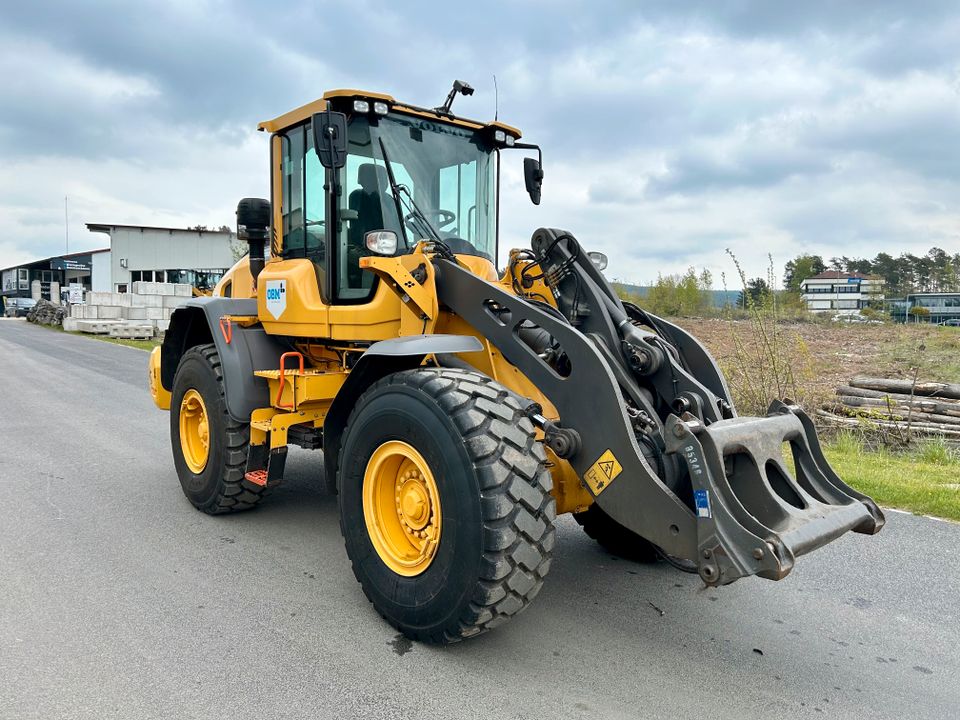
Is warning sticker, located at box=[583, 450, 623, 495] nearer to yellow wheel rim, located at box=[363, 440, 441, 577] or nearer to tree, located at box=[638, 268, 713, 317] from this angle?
yellow wheel rim, located at box=[363, 440, 441, 577]

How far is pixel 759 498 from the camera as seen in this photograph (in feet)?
10.2

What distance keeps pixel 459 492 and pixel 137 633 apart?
173 cm

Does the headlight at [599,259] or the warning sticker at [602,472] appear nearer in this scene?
the warning sticker at [602,472]

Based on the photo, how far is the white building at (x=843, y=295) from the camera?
24.4 meters

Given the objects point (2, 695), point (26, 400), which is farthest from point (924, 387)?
point (26, 400)

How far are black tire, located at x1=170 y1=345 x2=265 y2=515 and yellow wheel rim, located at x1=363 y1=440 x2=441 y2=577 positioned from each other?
1806mm

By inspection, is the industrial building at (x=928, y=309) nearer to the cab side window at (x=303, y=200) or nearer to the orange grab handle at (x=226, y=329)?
the cab side window at (x=303, y=200)

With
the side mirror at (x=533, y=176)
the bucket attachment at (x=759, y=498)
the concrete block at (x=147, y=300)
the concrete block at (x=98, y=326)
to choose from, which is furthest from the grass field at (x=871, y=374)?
the concrete block at (x=98, y=326)

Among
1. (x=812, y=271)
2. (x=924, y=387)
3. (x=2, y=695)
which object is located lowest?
(x=2, y=695)

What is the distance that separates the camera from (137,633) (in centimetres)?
349

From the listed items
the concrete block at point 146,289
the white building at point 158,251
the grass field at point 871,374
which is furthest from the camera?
the white building at point 158,251

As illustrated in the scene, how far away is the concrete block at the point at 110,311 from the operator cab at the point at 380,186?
27.3 metres

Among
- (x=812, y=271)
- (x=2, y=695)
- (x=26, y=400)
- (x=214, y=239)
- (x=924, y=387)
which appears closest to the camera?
(x=2, y=695)

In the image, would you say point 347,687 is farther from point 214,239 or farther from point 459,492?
point 214,239
